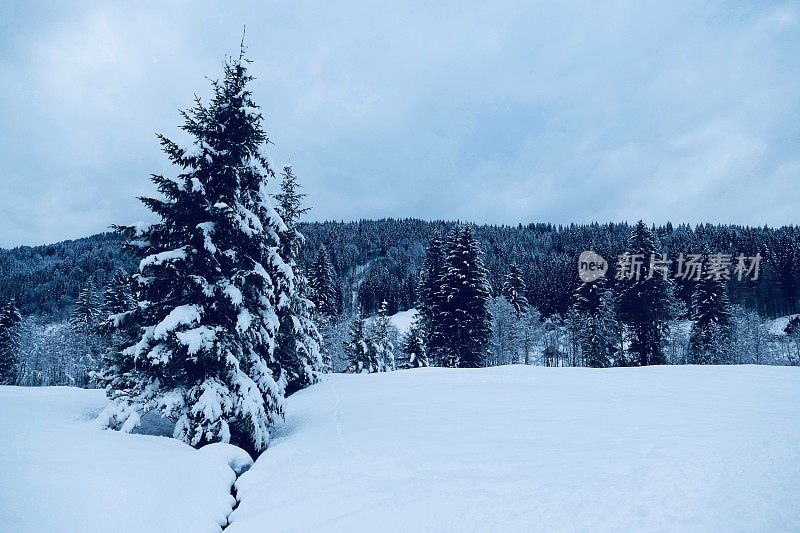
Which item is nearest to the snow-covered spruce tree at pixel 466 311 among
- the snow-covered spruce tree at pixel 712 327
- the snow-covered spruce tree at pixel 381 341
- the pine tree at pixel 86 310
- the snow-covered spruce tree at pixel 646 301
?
the snow-covered spruce tree at pixel 381 341

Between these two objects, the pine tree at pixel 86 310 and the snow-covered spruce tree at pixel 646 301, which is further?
the pine tree at pixel 86 310

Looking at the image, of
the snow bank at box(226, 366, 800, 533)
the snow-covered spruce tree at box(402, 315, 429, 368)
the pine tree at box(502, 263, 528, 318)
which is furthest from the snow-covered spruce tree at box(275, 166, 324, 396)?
the pine tree at box(502, 263, 528, 318)

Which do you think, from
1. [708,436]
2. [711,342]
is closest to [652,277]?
[711,342]

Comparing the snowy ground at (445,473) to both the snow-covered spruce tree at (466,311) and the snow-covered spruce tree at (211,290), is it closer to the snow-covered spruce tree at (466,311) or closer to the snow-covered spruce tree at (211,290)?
the snow-covered spruce tree at (211,290)

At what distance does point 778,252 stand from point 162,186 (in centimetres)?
12577

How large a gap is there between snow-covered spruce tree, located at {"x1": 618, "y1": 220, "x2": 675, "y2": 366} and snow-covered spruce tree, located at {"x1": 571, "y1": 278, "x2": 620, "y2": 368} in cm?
813

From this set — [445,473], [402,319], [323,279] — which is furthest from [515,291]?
[445,473]

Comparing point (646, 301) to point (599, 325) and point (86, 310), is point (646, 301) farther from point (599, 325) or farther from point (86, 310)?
point (86, 310)

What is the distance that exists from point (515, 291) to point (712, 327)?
3332cm

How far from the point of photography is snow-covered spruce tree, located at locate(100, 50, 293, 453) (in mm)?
9922

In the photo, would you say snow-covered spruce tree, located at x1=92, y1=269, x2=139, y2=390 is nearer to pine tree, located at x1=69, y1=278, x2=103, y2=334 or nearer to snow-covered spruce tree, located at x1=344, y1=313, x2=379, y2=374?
snow-covered spruce tree, located at x1=344, y1=313, x2=379, y2=374

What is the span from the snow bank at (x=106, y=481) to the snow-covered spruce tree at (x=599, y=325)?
1790 inches

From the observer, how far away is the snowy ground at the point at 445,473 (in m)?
5.53

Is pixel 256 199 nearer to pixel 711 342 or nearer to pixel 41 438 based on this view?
pixel 41 438
